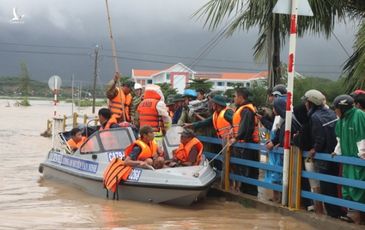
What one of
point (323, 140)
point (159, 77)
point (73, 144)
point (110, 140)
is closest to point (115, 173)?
point (110, 140)

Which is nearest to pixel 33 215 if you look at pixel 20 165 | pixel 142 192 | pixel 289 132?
pixel 142 192

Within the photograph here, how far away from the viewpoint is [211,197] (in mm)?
9820

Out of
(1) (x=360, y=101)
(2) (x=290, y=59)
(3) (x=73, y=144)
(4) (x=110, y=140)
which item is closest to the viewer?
(1) (x=360, y=101)

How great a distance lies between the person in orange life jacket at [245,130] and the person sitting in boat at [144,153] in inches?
52.6

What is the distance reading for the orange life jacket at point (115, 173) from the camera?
902 centimetres

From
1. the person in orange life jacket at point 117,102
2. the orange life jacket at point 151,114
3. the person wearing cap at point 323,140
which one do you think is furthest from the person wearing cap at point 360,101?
the person in orange life jacket at point 117,102

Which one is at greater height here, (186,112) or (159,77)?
(159,77)

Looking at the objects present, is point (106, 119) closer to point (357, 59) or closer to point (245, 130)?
point (245, 130)

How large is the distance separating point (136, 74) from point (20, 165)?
73555 mm

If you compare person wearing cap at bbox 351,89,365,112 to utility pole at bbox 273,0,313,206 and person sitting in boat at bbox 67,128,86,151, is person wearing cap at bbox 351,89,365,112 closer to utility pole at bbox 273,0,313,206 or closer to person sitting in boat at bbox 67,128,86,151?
utility pole at bbox 273,0,313,206

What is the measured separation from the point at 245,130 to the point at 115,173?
228cm

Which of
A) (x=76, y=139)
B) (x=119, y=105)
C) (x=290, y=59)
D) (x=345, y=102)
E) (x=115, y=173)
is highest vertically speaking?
(x=290, y=59)

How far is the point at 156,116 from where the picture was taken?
395 inches

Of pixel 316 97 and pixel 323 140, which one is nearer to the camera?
pixel 323 140
